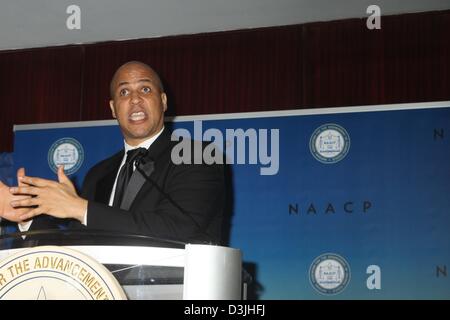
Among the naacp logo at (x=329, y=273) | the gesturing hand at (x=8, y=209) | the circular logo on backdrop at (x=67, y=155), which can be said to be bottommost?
the naacp logo at (x=329, y=273)

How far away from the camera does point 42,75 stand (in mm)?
4348

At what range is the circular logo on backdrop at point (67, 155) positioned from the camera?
11.8ft

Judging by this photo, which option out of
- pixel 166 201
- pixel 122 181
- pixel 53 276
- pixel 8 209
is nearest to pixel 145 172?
pixel 122 181

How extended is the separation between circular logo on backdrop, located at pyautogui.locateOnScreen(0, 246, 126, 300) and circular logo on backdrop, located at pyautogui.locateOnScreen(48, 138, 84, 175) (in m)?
2.60

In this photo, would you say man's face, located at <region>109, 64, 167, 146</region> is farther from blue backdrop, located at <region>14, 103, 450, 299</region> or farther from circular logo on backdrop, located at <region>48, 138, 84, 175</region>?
circular logo on backdrop, located at <region>48, 138, 84, 175</region>

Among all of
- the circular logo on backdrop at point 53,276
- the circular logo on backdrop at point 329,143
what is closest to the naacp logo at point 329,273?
the circular logo on backdrop at point 329,143

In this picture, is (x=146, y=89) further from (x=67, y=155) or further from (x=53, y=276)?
(x=67, y=155)

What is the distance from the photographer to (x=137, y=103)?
7.22ft

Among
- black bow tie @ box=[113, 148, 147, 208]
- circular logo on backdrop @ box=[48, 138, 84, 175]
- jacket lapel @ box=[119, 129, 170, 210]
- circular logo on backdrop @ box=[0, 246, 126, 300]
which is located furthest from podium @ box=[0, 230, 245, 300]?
circular logo on backdrop @ box=[48, 138, 84, 175]

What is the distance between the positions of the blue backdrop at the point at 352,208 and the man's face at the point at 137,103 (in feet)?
3.40

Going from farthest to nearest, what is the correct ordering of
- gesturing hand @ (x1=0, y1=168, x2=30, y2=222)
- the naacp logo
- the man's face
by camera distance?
the naacp logo → the man's face → gesturing hand @ (x1=0, y1=168, x2=30, y2=222)

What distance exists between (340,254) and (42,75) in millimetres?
2336

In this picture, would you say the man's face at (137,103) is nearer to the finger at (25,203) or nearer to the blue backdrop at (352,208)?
the finger at (25,203)

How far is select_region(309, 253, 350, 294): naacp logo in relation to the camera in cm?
310
